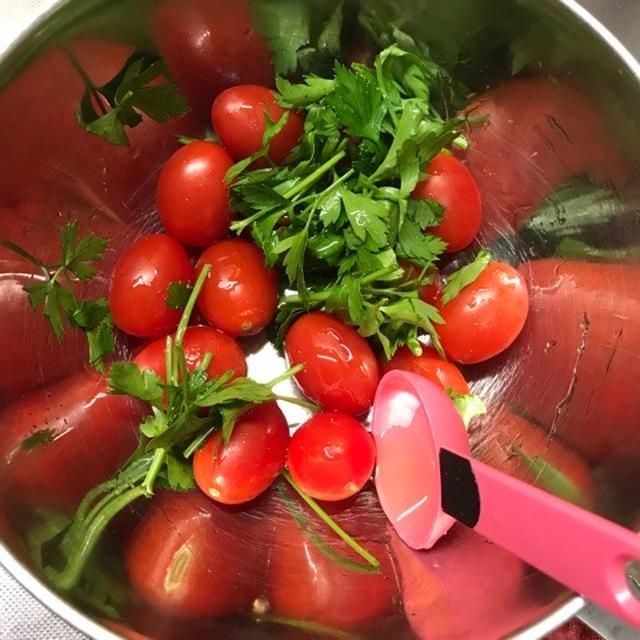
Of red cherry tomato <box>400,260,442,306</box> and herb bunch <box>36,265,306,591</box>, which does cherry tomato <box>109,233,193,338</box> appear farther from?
red cherry tomato <box>400,260,442,306</box>

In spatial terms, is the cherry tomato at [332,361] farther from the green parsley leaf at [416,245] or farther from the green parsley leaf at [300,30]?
the green parsley leaf at [300,30]

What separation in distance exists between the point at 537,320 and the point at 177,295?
→ 406 mm

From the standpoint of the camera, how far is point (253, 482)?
843 mm

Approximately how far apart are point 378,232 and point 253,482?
29 cm

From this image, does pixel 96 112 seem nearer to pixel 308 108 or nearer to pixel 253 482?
pixel 308 108

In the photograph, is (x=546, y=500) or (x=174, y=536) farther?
(x=174, y=536)

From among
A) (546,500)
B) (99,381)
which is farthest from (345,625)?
(99,381)

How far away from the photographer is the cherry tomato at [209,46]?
871 millimetres

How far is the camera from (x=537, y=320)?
93 centimetres

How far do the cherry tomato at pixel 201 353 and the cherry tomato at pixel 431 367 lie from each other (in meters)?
0.17

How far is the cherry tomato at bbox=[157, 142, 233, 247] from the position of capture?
0.89 metres

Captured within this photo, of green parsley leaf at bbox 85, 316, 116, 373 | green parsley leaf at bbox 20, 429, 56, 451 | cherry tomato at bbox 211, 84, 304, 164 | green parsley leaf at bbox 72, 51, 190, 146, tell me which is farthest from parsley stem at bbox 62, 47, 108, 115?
green parsley leaf at bbox 20, 429, 56, 451

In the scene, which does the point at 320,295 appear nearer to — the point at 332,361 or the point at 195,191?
the point at 332,361

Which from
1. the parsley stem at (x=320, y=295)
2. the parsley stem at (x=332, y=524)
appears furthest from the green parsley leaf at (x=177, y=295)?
the parsley stem at (x=332, y=524)
